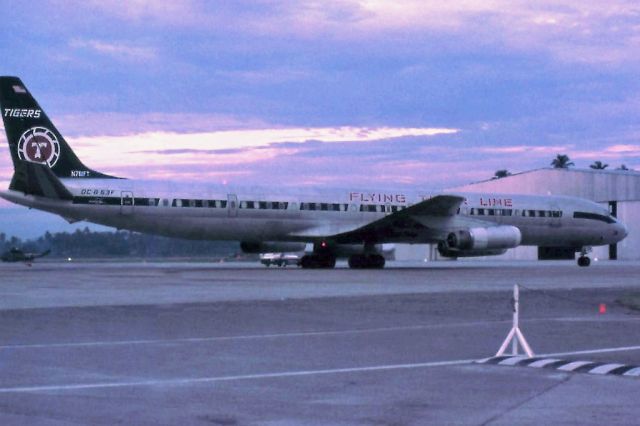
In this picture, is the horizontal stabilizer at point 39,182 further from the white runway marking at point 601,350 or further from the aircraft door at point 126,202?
the white runway marking at point 601,350

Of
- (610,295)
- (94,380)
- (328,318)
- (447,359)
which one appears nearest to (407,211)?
(610,295)

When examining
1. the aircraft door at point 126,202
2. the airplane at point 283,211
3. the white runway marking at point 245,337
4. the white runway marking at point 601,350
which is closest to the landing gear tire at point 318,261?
the airplane at point 283,211

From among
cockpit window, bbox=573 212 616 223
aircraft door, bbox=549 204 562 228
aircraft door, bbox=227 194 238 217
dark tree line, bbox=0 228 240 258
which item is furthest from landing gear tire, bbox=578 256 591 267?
dark tree line, bbox=0 228 240 258

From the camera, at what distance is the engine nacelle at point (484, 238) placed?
40.5 m

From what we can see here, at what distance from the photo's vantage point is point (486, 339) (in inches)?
584

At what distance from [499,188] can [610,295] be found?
57496 mm

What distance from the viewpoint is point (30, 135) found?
124 ft

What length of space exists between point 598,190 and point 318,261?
1516 inches

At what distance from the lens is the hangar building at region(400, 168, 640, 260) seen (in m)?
73.7

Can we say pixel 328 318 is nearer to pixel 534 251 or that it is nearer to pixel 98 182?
pixel 98 182

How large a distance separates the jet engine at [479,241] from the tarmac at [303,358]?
51.3 feet

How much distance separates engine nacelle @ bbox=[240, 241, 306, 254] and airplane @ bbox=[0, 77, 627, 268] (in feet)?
0.17

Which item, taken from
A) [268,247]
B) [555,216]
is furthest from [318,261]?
[555,216]

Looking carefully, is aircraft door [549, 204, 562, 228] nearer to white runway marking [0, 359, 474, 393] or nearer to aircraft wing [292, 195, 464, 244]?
aircraft wing [292, 195, 464, 244]
